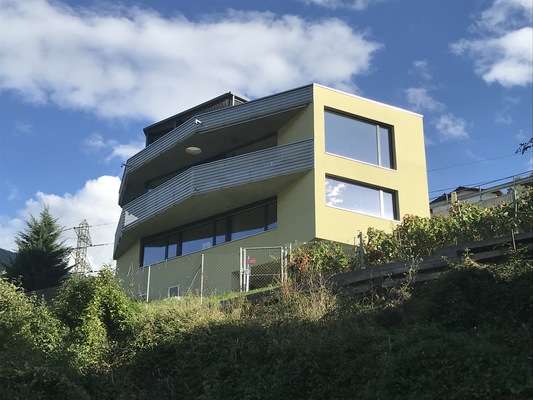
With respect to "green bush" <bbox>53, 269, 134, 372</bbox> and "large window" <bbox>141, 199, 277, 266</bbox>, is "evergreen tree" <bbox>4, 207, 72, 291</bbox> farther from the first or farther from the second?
"green bush" <bbox>53, 269, 134, 372</bbox>

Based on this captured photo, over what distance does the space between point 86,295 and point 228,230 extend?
9944mm

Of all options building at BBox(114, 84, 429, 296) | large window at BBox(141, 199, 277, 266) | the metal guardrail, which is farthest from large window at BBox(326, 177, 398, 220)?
the metal guardrail

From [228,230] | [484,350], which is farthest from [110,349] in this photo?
[228,230]

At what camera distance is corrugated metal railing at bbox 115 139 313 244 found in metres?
20.6

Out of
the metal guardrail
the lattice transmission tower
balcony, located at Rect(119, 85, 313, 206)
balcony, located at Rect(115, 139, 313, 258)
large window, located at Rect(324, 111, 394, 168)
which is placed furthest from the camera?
the lattice transmission tower

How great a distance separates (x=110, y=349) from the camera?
44.1 feet

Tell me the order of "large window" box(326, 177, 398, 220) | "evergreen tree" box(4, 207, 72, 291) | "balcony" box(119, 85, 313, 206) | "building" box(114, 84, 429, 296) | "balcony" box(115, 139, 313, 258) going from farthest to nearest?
"evergreen tree" box(4, 207, 72, 291) < "balcony" box(119, 85, 313, 206) < "balcony" box(115, 139, 313, 258) < "large window" box(326, 177, 398, 220) < "building" box(114, 84, 429, 296)

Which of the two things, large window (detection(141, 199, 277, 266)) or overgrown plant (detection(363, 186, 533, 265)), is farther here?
large window (detection(141, 199, 277, 266))

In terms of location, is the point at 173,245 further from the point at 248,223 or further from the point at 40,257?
the point at 40,257

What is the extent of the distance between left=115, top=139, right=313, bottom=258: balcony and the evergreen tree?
875 cm

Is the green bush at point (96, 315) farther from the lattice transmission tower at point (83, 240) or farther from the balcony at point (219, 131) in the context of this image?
the lattice transmission tower at point (83, 240)

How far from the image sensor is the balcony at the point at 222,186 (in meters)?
20.7

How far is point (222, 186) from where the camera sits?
71.6ft

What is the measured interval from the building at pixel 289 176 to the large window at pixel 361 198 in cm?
4
